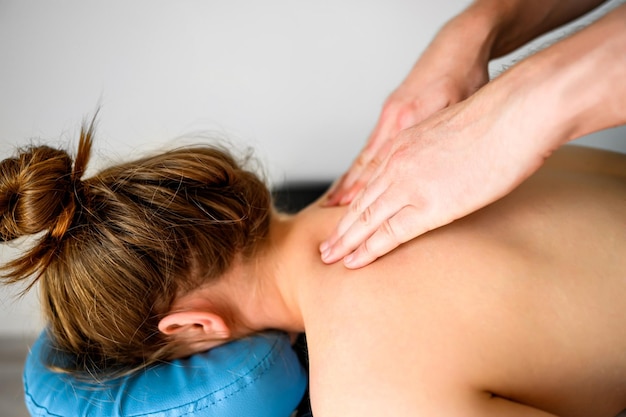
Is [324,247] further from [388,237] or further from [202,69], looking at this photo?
[202,69]

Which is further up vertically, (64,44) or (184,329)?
(64,44)

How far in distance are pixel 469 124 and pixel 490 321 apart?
0.95 feet

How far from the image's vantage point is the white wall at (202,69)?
1.39 meters

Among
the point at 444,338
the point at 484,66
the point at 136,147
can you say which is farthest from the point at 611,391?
the point at 136,147

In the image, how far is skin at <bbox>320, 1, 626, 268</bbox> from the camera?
716 millimetres

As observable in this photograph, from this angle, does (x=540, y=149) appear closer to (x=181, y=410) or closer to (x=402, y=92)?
(x=402, y=92)

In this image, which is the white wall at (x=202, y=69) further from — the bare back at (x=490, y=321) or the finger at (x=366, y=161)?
the bare back at (x=490, y=321)

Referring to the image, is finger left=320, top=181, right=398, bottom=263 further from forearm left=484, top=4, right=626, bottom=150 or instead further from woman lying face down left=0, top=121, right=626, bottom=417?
forearm left=484, top=4, right=626, bottom=150

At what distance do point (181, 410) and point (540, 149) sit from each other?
77 cm

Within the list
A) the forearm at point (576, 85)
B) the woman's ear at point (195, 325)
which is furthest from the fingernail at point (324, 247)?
the forearm at point (576, 85)

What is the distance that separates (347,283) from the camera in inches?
36.7

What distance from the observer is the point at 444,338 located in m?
0.81

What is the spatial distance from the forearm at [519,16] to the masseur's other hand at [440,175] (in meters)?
0.41

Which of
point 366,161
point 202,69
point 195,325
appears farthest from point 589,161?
point 202,69
